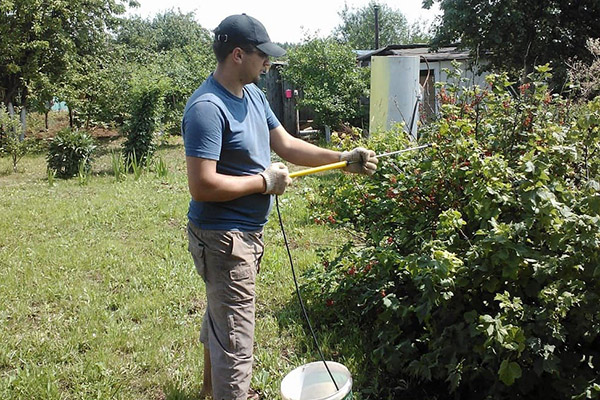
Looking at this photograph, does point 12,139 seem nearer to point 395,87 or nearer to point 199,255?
point 395,87

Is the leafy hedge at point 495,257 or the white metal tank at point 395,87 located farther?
the white metal tank at point 395,87

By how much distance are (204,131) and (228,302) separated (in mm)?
755

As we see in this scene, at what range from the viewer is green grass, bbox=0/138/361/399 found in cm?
310

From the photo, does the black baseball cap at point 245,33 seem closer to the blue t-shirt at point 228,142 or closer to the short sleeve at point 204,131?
the blue t-shirt at point 228,142

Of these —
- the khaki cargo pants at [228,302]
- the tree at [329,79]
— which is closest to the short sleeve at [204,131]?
the khaki cargo pants at [228,302]

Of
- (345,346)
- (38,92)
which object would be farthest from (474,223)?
(38,92)

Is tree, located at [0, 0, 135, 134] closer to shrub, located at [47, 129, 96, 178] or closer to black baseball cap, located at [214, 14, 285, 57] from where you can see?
shrub, located at [47, 129, 96, 178]

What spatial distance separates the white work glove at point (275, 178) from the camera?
2.37m

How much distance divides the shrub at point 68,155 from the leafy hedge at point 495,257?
7958 mm

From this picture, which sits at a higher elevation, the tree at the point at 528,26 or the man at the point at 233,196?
the tree at the point at 528,26

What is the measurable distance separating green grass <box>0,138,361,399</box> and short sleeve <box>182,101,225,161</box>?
1439 mm

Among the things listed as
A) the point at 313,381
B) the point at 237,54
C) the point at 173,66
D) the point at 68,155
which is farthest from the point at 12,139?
the point at 313,381

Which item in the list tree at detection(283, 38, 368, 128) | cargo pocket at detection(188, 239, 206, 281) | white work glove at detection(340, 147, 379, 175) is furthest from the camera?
tree at detection(283, 38, 368, 128)

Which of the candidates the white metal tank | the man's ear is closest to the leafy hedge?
the man's ear
